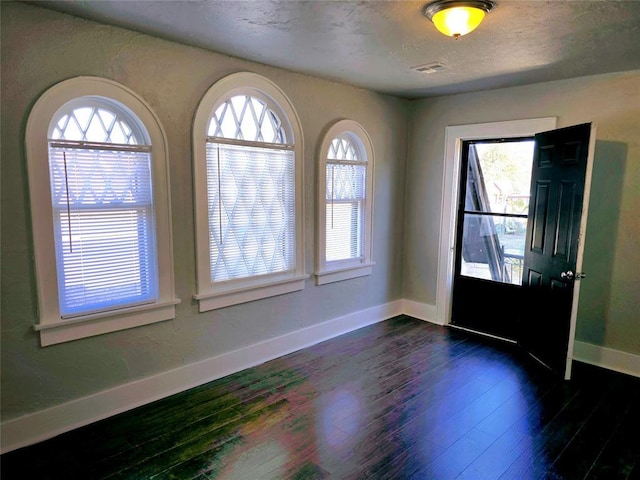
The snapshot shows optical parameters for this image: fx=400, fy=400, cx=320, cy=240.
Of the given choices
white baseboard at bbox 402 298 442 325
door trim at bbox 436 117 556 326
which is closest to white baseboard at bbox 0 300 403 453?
white baseboard at bbox 402 298 442 325

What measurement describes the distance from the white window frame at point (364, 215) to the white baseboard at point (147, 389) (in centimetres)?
53

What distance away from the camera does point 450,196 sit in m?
4.48

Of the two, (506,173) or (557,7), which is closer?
(557,7)

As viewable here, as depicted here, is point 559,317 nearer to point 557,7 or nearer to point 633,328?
point 633,328

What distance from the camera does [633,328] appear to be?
11.2 ft

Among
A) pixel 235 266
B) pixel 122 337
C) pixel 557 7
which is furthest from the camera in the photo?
pixel 235 266

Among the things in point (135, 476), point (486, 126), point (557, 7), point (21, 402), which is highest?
point (557, 7)

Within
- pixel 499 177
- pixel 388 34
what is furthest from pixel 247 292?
pixel 499 177

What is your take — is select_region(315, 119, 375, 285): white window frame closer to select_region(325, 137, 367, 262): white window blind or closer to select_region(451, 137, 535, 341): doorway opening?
select_region(325, 137, 367, 262): white window blind

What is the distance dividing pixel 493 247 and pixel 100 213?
3.73 metres

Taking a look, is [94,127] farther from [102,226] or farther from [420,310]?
[420,310]

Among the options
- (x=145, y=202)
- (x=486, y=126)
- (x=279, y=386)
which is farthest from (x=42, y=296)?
(x=486, y=126)

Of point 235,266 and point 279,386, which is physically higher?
point 235,266

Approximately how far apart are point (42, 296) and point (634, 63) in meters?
4.47
